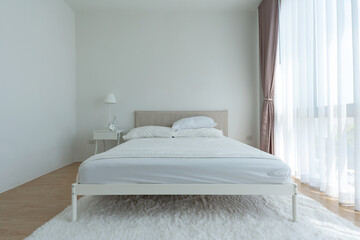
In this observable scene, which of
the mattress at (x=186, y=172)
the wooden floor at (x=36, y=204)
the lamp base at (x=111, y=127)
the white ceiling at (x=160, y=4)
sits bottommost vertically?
the wooden floor at (x=36, y=204)

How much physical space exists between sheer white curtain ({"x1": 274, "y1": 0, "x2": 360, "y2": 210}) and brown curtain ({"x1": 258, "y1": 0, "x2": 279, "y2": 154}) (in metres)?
0.13

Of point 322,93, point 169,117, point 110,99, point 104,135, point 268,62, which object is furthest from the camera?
Result: point 169,117

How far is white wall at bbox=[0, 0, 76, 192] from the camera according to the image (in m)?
2.30

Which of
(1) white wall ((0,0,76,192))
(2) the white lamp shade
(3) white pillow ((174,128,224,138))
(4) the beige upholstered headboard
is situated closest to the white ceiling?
(1) white wall ((0,0,76,192))

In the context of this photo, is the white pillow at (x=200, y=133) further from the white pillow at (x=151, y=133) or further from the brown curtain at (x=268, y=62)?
the brown curtain at (x=268, y=62)

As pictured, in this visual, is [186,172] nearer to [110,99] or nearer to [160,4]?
[110,99]

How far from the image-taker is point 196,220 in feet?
4.93

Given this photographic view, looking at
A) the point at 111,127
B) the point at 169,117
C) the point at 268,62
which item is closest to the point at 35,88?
the point at 111,127

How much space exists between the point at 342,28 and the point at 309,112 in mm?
878

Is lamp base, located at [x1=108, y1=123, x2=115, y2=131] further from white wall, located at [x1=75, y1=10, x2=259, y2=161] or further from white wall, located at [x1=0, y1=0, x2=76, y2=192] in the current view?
white wall, located at [x1=0, y1=0, x2=76, y2=192]

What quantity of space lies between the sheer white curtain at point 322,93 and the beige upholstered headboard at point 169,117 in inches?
37.8

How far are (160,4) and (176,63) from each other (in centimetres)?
100

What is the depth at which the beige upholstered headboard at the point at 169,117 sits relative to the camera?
3.65 meters

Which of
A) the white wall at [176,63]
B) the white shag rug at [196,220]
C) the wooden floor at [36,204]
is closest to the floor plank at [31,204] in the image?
the wooden floor at [36,204]
